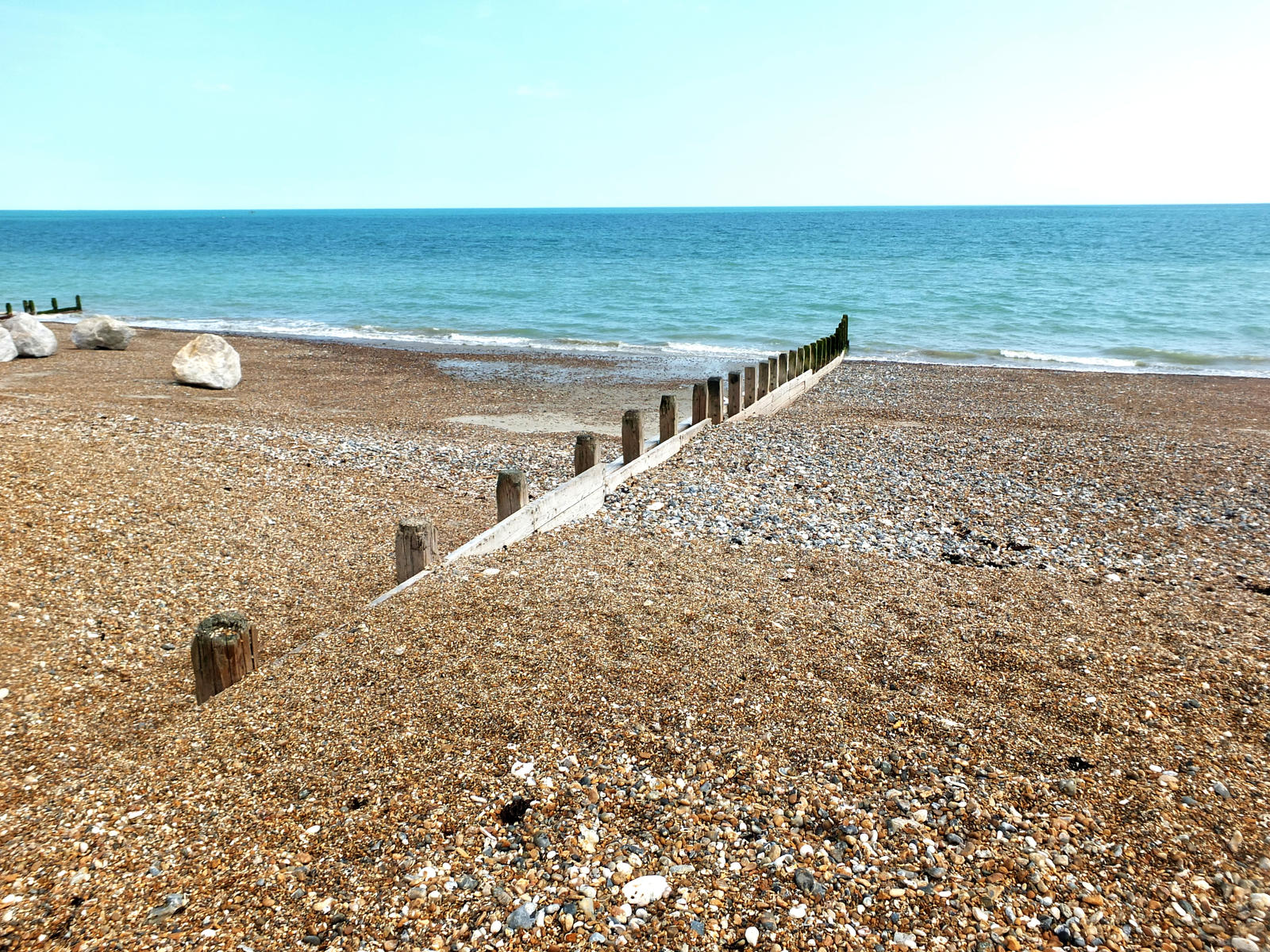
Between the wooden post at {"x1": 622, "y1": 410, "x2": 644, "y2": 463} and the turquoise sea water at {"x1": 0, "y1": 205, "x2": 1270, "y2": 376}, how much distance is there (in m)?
16.0

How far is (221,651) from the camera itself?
4.81m

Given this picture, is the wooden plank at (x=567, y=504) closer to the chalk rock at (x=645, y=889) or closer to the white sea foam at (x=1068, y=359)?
the chalk rock at (x=645, y=889)

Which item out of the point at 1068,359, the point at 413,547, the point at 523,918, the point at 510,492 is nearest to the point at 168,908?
the point at 523,918

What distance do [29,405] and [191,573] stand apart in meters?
7.78

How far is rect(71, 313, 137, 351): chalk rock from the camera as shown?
21219 millimetres

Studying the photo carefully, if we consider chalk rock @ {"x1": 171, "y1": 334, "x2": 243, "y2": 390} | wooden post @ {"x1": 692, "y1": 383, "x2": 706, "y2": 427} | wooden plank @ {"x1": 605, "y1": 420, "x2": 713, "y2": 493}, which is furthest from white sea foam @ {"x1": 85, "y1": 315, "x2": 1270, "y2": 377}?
wooden plank @ {"x1": 605, "y1": 420, "x2": 713, "y2": 493}

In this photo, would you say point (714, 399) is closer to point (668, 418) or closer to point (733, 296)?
point (668, 418)

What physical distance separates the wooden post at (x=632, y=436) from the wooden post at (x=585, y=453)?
1.14m

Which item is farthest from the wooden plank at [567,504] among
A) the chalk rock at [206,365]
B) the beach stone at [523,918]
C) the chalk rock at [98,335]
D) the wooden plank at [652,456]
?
the chalk rock at [98,335]

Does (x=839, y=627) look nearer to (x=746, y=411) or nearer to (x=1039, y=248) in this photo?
(x=746, y=411)

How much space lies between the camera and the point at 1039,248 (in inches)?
2707

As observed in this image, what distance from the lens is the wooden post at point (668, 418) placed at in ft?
36.5

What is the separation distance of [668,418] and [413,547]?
548 centimetres

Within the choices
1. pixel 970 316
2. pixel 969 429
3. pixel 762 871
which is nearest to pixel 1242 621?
pixel 762 871
